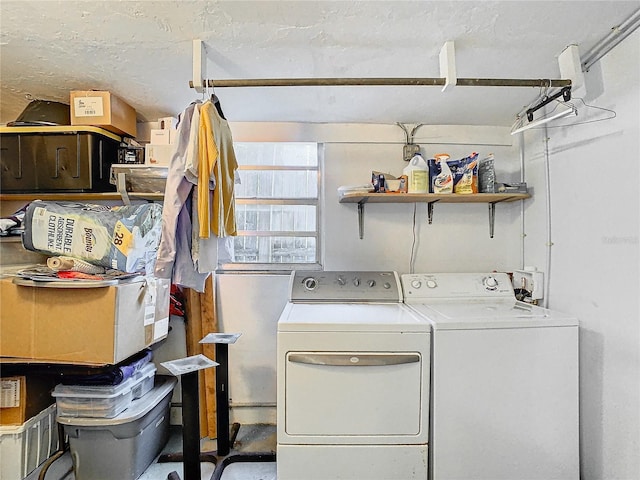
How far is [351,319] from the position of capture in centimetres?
159

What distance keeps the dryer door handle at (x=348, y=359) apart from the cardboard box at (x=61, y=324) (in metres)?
0.86

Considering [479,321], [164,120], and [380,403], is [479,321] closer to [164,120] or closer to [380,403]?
[380,403]

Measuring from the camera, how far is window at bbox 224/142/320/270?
2.38m

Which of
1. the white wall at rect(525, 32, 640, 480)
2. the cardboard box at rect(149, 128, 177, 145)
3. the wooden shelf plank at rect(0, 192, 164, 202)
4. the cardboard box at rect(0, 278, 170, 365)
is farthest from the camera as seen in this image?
the cardboard box at rect(149, 128, 177, 145)

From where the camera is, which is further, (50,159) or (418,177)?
(418,177)

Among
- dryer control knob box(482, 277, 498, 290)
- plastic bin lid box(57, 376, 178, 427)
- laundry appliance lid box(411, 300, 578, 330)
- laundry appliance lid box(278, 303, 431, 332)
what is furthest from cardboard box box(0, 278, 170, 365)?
dryer control knob box(482, 277, 498, 290)

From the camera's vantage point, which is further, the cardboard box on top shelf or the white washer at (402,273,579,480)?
the cardboard box on top shelf

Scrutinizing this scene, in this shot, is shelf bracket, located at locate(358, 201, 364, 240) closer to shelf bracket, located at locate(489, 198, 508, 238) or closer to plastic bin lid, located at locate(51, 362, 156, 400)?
shelf bracket, located at locate(489, 198, 508, 238)

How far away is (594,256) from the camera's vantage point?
1613mm

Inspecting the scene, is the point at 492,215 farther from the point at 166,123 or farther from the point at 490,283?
the point at 166,123

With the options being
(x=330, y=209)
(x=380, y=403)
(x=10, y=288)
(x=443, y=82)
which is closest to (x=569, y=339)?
(x=380, y=403)

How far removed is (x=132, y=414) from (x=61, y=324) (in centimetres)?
57

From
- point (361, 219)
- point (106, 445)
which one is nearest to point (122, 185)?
point (106, 445)

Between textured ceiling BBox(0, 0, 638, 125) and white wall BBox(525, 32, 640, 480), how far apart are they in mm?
278
